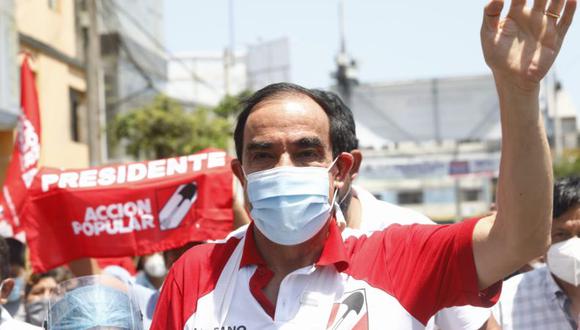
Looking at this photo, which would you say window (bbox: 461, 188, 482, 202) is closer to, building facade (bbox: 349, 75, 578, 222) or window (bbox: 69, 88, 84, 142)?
building facade (bbox: 349, 75, 578, 222)

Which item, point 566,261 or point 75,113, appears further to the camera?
point 75,113

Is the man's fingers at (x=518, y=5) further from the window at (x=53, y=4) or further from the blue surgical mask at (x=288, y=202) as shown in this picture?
the window at (x=53, y=4)

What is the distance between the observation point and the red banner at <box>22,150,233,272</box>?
5.45 meters

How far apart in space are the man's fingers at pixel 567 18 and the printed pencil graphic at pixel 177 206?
11.8 feet

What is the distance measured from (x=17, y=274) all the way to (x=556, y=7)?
4.58 meters

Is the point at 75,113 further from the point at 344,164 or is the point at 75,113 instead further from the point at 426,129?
the point at 344,164

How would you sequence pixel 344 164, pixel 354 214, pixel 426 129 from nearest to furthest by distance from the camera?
pixel 344 164
pixel 354 214
pixel 426 129

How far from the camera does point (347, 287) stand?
2355 millimetres

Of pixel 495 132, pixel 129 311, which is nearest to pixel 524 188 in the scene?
pixel 129 311

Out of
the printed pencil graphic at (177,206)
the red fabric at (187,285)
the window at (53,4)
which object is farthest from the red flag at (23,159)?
the window at (53,4)

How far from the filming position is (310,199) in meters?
2.38

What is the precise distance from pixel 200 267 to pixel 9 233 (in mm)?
3768

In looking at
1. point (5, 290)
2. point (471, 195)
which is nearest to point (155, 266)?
point (5, 290)

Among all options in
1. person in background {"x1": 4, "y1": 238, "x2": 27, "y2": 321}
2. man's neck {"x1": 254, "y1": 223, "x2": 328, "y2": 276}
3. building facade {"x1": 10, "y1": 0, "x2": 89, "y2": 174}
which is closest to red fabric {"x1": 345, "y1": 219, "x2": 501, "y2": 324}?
man's neck {"x1": 254, "y1": 223, "x2": 328, "y2": 276}
